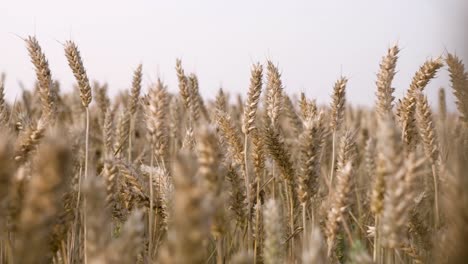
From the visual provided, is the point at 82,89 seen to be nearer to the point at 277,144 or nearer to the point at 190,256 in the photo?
the point at 277,144

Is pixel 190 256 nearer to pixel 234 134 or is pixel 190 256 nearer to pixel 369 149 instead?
pixel 234 134

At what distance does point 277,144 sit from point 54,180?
5.65 feet

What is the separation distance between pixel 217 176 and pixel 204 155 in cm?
6

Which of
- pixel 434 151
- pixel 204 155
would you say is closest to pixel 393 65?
pixel 434 151

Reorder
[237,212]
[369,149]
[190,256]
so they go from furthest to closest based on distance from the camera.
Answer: [369,149], [237,212], [190,256]

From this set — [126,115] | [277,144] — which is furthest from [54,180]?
[126,115]

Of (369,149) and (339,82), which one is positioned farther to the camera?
(369,149)

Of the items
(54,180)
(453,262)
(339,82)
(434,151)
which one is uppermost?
(339,82)

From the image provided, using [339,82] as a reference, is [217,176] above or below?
below

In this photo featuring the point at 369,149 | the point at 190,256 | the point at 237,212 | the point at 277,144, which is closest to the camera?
the point at 190,256

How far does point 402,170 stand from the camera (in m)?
1.43

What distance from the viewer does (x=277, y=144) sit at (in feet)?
8.66

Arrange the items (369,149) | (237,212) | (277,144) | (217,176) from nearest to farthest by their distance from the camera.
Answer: (217,176), (237,212), (277,144), (369,149)

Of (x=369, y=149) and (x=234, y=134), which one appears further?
(x=369, y=149)
